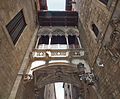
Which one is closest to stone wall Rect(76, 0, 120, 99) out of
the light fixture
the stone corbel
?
the light fixture

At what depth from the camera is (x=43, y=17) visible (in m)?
9.56

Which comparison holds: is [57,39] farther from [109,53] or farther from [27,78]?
[109,53]

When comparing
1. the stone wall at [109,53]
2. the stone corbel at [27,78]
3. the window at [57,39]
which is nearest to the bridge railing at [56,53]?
the stone corbel at [27,78]

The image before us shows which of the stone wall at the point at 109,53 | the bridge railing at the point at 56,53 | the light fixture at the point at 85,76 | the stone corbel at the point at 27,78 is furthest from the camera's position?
the bridge railing at the point at 56,53

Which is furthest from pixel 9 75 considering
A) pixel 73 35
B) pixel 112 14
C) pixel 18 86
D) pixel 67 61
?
pixel 73 35

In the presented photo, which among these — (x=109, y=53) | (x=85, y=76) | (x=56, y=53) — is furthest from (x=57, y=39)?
(x=109, y=53)

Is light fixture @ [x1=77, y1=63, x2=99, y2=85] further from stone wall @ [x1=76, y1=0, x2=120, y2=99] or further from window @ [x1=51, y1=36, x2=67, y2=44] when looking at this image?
window @ [x1=51, y1=36, x2=67, y2=44]

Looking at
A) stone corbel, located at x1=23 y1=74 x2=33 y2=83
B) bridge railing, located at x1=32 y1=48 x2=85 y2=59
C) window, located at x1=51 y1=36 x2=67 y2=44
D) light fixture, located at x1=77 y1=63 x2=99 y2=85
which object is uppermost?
light fixture, located at x1=77 y1=63 x2=99 y2=85

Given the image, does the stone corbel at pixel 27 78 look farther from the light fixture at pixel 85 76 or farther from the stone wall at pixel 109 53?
the stone wall at pixel 109 53

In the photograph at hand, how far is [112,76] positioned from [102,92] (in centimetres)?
108

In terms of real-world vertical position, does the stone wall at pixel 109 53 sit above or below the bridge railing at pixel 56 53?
above

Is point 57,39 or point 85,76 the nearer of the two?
point 85,76

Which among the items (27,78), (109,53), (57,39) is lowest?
(57,39)

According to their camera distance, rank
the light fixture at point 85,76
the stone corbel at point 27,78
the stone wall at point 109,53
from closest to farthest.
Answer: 1. the stone wall at point 109,53
2. the light fixture at point 85,76
3. the stone corbel at point 27,78
